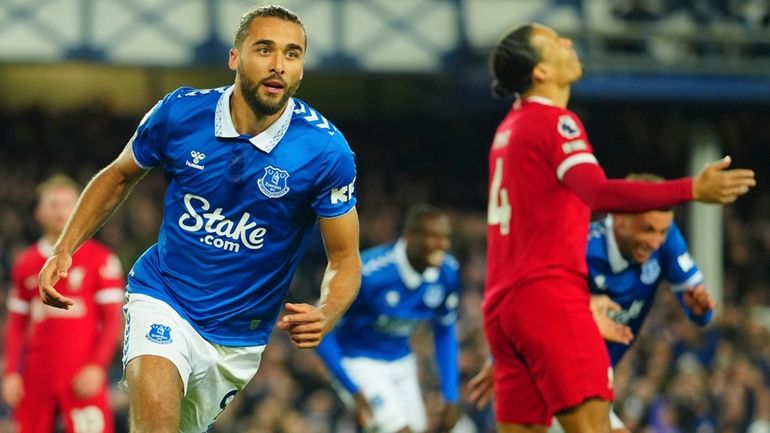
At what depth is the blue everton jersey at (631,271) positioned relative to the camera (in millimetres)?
6625

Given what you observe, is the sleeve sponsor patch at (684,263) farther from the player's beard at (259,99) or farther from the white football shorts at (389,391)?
the white football shorts at (389,391)

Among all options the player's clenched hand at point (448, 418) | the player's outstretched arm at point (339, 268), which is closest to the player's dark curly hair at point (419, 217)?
the player's clenched hand at point (448, 418)

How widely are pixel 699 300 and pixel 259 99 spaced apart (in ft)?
8.37

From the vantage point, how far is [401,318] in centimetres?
912

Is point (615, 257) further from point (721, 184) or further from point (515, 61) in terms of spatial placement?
point (721, 184)

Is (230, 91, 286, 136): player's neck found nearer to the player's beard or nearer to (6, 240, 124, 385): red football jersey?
the player's beard

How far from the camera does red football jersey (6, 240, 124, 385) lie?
8578 millimetres

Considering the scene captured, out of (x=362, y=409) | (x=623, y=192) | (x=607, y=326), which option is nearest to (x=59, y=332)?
(x=362, y=409)

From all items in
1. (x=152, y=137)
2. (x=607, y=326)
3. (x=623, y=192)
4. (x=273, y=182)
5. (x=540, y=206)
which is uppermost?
(x=152, y=137)

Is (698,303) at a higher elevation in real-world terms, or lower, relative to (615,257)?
lower

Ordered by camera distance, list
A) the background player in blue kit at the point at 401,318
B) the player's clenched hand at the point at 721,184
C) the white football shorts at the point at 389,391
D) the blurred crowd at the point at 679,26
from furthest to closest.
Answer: the blurred crowd at the point at 679,26, the background player in blue kit at the point at 401,318, the white football shorts at the point at 389,391, the player's clenched hand at the point at 721,184

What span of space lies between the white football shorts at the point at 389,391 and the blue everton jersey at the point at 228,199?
134 inches

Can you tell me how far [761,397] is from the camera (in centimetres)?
1429

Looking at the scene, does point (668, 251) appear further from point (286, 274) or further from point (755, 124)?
point (755, 124)
